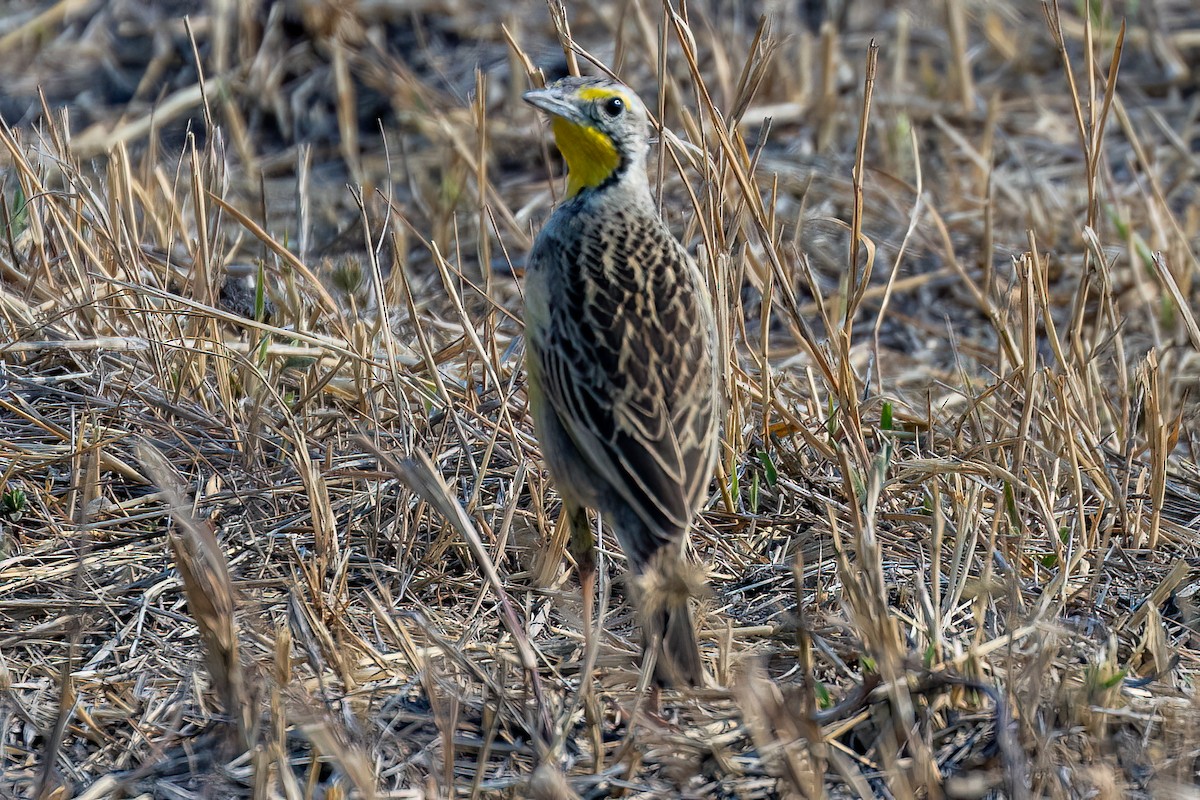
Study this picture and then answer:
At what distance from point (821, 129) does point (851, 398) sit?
13.9 ft

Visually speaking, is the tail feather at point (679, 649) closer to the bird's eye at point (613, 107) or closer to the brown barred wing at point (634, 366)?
the brown barred wing at point (634, 366)

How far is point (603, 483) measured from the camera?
4336 millimetres

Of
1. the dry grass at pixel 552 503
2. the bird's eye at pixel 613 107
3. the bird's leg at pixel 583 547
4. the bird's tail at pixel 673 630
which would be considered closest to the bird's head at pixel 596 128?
the bird's eye at pixel 613 107

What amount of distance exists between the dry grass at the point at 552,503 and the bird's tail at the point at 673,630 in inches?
6.5

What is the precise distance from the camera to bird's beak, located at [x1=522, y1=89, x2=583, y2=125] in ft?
15.6

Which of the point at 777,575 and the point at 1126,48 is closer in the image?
the point at 777,575

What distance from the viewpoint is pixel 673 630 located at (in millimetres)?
3928

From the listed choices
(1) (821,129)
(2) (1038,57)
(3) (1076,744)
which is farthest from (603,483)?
(2) (1038,57)

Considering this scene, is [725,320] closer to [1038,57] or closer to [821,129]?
[821,129]

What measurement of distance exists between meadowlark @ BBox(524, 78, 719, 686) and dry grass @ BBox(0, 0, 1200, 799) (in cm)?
29

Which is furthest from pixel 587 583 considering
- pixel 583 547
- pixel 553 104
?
pixel 553 104

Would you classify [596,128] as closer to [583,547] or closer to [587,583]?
[583,547]

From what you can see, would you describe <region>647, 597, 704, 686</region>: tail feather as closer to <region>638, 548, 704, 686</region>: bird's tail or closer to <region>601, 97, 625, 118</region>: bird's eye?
<region>638, 548, 704, 686</region>: bird's tail

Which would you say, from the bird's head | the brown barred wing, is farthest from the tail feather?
the bird's head
